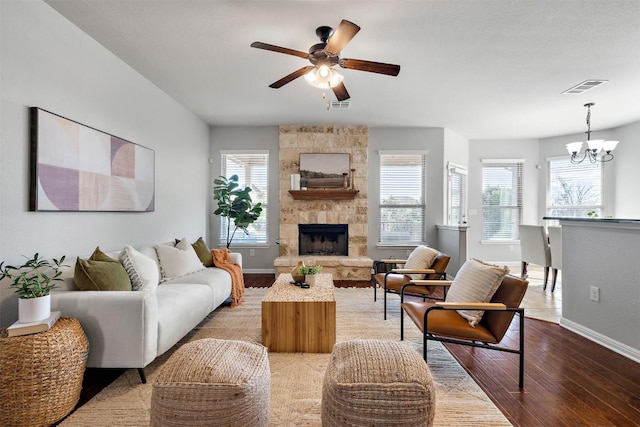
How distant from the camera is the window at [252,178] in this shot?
6086 mm

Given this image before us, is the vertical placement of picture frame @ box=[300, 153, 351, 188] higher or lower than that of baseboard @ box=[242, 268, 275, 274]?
higher

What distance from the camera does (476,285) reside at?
2.43 m

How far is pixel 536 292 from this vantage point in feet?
15.8

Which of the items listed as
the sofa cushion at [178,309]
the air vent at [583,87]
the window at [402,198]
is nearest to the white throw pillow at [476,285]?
the sofa cushion at [178,309]

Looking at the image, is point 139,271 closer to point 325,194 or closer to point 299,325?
point 299,325

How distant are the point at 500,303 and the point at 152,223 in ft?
12.7

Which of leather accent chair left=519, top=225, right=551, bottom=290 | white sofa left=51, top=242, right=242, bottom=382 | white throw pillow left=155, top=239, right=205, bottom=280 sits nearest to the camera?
white sofa left=51, top=242, right=242, bottom=382

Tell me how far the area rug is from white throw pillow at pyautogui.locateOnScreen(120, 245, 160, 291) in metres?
0.62

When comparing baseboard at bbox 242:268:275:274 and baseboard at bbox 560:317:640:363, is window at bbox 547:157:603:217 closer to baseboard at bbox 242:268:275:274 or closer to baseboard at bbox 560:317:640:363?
baseboard at bbox 560:317:640:363

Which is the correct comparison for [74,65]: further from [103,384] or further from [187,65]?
[103,384]

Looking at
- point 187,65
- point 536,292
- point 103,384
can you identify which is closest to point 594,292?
point 536,292

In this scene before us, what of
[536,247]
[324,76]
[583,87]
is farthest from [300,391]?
[583,87]

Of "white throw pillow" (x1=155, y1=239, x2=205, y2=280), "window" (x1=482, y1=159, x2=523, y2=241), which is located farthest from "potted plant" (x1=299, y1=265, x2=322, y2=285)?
"window" (x1=482, y1=159, x2=523, y2=241)

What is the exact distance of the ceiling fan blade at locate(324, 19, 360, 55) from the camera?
2.14 m
